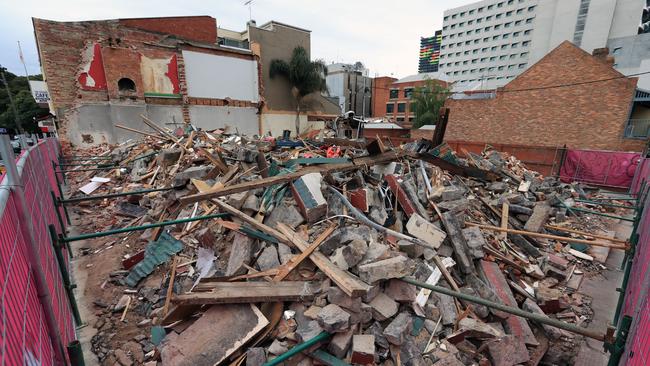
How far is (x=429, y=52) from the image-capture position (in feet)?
387

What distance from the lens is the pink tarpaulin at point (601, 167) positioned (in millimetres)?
11637

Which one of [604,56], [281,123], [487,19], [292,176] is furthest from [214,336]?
[487,19]

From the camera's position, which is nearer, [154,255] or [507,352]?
[507,352]

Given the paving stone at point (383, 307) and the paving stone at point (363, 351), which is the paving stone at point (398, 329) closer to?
the paving stone at point (383, 307)

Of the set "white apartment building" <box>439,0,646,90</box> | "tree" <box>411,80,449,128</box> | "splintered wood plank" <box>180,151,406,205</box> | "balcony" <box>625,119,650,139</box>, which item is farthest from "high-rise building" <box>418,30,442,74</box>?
"splintered wood plank" <box>180,151,406,205</box>

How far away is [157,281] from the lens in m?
4.05

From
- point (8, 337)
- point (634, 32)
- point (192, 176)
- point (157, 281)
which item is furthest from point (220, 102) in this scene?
point (634, 32)

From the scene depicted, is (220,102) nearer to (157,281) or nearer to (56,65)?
(56,65)

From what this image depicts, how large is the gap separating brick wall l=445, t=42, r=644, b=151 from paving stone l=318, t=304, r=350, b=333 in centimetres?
2367

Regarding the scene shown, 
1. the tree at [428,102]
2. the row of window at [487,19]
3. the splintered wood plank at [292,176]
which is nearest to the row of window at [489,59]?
the row of window at [487,19]

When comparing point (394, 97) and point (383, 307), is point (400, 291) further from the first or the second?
point (394, 97)

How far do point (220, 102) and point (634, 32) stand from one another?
61.2 m

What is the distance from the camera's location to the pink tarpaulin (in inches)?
458

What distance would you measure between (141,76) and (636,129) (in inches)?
1221
